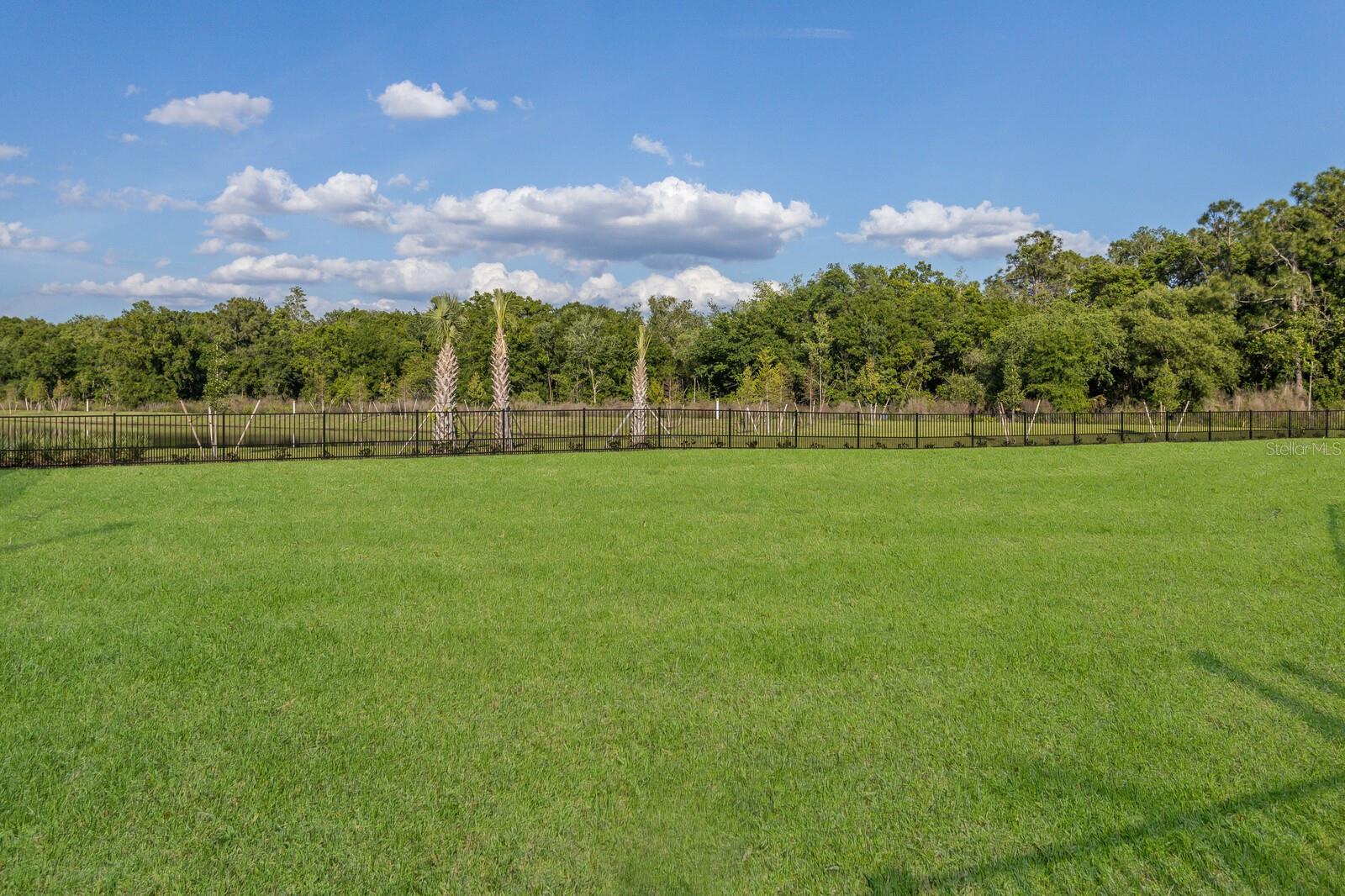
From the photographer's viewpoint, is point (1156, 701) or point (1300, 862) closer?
point (1300, 862)

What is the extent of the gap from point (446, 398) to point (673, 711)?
81.5ft

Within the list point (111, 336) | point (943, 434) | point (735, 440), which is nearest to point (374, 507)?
point (735, 440)

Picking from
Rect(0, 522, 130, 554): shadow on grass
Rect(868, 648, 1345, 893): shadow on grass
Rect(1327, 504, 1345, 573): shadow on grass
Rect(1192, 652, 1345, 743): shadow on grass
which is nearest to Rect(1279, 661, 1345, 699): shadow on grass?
Rect(1192, 652, 1345, 743): shadow on grass

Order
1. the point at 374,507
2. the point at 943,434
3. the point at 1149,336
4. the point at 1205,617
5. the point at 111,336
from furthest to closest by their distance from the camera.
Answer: the point at 111,336
the point at 1149,336
the point at 943,434
the point at 374,507
the point at 1205,617

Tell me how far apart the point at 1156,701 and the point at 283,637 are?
5.46 metres

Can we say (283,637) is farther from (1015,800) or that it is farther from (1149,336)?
(1149,336)

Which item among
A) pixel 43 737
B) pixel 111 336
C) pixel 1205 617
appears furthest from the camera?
pixel 111 336

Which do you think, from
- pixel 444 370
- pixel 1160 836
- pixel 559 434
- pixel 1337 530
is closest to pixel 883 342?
pixel 559 434

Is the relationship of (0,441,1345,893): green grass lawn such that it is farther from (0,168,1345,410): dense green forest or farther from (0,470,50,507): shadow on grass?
(0,168,1345,410): dense green forest

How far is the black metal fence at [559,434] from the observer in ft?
76.2

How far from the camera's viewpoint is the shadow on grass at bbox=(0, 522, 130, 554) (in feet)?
29.3

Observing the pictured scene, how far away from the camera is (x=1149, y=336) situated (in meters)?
44.7

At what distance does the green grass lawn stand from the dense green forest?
39144 millimetres

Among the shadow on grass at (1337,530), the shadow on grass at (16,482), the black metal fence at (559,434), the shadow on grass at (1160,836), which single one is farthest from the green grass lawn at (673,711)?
the black metal fence at (559,434)
